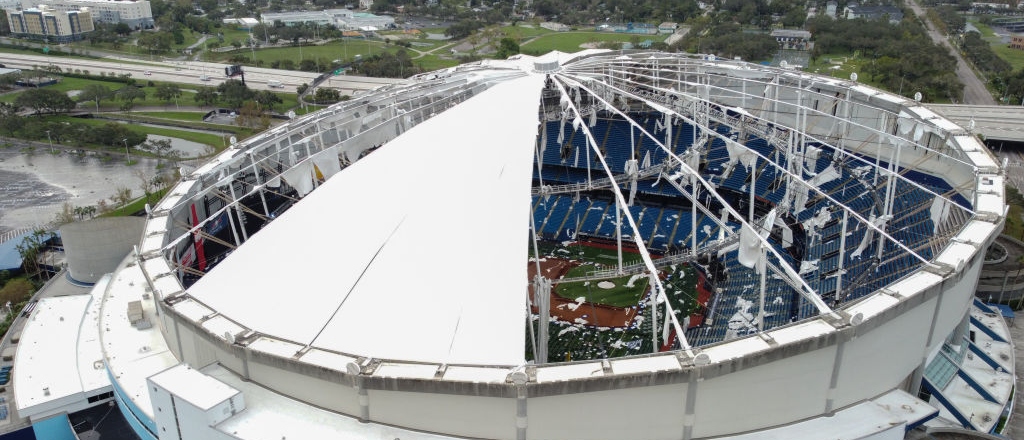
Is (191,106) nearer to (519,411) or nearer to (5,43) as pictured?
(5,43)

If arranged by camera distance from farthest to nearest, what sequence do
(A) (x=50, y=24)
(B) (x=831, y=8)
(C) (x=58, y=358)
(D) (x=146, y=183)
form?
(A) (x=50, y=24) < (B) (x=831, y=8) < (D) (x=146, y=183) < (C) (x=58, y=358)

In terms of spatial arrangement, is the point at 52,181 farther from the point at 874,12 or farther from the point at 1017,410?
the point at 874,12

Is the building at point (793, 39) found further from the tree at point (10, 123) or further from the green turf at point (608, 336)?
the tree at point (10, 123)

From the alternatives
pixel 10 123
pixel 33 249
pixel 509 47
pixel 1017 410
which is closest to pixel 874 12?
pixel 509 47

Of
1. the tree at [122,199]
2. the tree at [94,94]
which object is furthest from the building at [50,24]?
the tree at [122,199]

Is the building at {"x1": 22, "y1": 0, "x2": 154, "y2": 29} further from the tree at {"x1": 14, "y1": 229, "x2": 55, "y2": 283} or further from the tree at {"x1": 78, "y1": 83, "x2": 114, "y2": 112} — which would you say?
the tree at {"x1": 14, "y1": 229, "x2": 55, "y2": 283}
